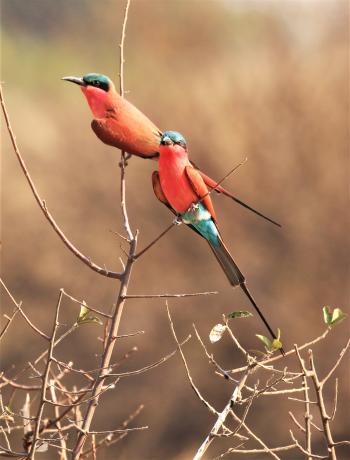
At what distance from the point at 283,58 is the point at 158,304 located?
6.04 ft

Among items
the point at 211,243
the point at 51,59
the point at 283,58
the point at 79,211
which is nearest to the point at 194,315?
the point at 79,211

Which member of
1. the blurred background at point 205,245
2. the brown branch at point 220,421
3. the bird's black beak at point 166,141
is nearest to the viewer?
the bird's black beak at point 166,141

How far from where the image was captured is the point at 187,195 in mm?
1348

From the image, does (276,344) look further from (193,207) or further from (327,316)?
(193,207)

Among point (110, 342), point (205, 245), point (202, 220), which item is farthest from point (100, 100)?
point (205, 245)

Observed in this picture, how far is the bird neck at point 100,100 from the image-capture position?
4.42ft

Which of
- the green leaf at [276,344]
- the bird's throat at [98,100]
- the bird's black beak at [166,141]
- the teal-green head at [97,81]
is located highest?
the teal-green head at [97,81]

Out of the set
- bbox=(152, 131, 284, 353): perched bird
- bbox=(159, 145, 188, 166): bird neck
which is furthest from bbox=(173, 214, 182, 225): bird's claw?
bbox=(159, 145, 188, 166): bird neck

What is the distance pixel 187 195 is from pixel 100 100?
228 mm

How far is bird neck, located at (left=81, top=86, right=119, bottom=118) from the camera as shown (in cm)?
135

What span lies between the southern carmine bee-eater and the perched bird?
0.09 feet

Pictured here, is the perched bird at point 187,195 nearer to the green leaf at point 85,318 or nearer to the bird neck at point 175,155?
the bird neck at point 175,155

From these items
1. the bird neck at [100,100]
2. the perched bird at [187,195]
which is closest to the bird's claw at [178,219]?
the perched bird at [187,195]

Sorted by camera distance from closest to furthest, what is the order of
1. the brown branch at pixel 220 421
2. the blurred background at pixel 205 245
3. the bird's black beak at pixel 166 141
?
the bird's black beak at pixel 166 141 < the brown branch at pixel 220 421 < the blurred background at pixel 205 245
